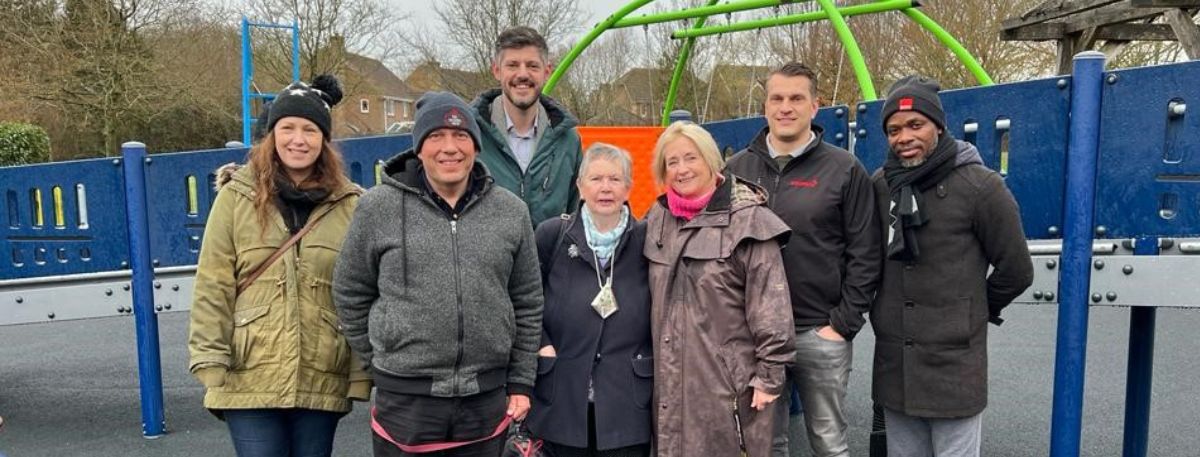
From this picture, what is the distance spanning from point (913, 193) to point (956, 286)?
1.04ft

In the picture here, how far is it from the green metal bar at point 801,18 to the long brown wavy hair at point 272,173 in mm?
5251

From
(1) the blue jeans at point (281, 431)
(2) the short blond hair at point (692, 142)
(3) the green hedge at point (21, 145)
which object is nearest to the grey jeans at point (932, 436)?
(2) the short blond hair at point (692, 142)

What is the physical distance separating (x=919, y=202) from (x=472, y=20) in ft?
87.7

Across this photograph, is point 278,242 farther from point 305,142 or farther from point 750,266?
point 750,266

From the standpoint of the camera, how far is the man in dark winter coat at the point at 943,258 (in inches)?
102

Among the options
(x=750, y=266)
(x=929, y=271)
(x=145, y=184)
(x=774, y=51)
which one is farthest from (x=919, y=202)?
(x=774, y=51)

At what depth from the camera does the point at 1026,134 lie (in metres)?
3.18

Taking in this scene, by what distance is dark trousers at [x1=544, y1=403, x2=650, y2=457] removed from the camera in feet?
8.64

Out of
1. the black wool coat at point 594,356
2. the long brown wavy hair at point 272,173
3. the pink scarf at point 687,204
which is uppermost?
the long brown wavy hair at point 272,173

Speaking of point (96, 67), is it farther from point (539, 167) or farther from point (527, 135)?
point (539, 167)

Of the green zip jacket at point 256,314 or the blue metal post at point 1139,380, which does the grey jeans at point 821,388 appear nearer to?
the green zip jacket at point 256,314

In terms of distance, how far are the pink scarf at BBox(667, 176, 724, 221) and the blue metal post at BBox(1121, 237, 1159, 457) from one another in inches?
88.9

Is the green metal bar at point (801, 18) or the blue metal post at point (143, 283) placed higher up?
the green metal bar at point (801, 18)

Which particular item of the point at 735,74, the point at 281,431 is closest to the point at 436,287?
the point at 281,431
